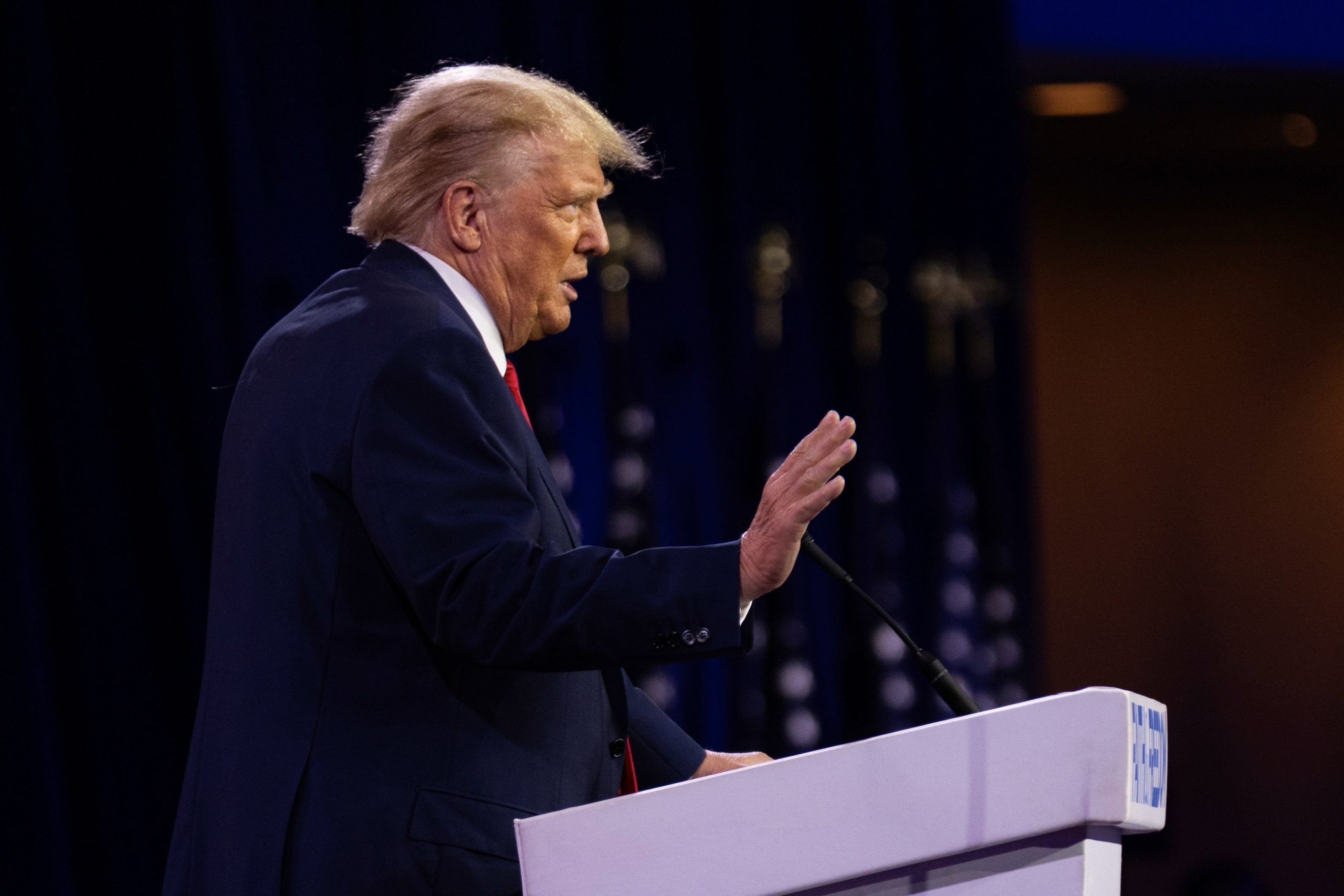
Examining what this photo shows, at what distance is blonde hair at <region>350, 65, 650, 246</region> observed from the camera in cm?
140

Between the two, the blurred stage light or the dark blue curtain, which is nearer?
the dark blue curtain

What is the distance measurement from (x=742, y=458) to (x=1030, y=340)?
78 centimetres

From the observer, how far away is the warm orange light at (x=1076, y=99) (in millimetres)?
3639

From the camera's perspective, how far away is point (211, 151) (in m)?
2.13

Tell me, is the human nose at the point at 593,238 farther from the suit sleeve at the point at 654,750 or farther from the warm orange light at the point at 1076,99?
the warm orange light at the point at 1076,99

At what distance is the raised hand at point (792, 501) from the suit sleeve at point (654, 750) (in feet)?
1.55

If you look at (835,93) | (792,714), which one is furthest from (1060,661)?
(835,93)

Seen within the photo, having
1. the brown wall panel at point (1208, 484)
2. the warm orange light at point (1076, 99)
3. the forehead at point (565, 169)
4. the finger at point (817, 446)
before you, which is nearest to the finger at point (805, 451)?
the finger at point (817, 446)

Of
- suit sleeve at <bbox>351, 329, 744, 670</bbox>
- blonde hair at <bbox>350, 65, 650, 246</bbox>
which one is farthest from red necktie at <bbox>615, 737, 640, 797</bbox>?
blonde hair at <bbox>350, 65, 650, 246</bbox>

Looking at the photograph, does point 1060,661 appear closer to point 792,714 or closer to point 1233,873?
point 1233,873

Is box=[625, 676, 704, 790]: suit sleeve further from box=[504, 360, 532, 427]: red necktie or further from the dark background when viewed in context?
the dark background

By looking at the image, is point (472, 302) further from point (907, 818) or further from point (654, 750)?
point (907, 818)

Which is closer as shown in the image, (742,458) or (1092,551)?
(742,458)

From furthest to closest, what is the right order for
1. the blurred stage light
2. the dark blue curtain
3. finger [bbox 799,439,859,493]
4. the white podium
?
the blurred stage light → the dark blue curtain → finger [bbox 799,439,859,493] → the white podium
